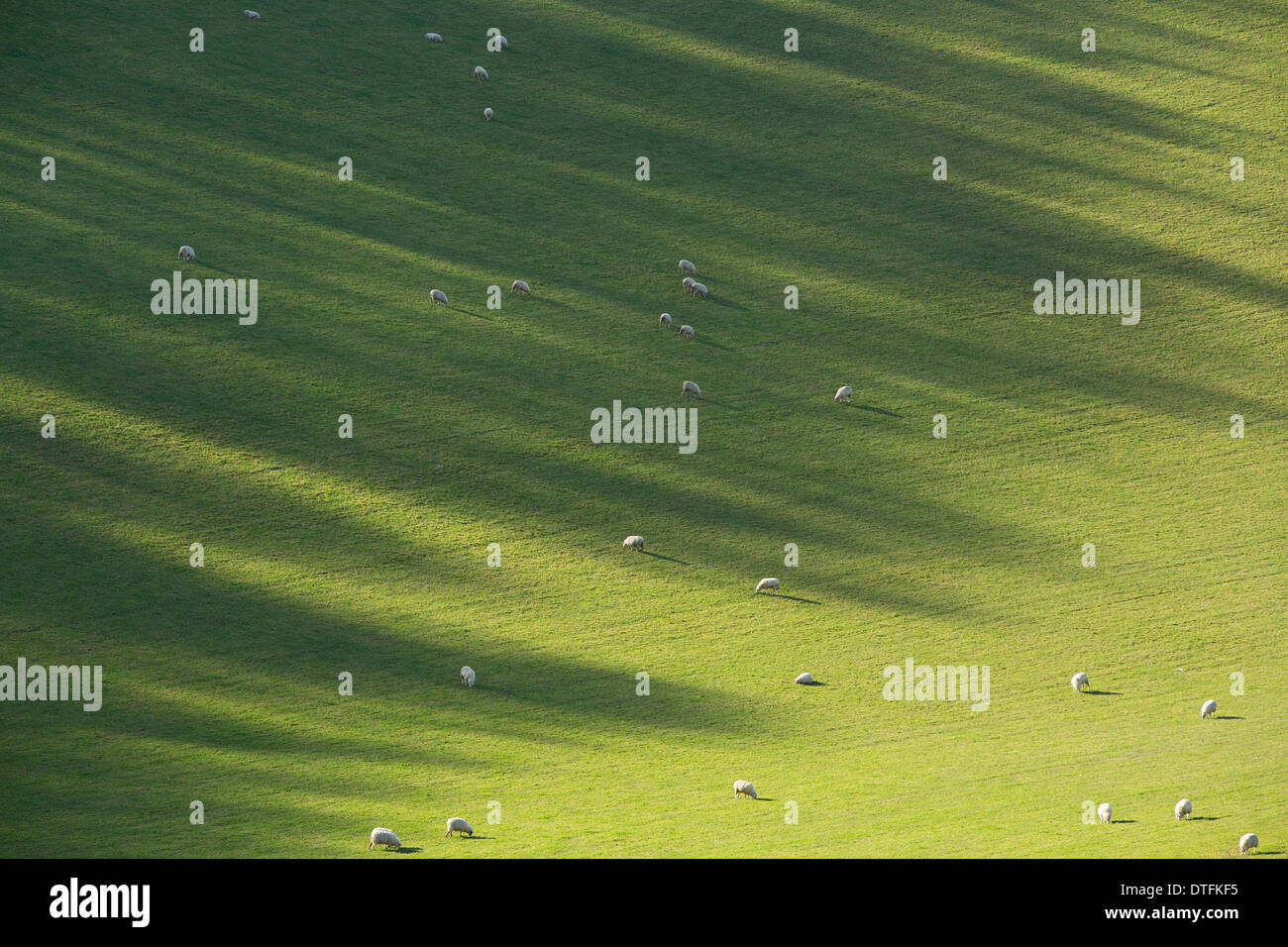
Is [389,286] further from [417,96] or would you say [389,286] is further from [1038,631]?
[1038,631]

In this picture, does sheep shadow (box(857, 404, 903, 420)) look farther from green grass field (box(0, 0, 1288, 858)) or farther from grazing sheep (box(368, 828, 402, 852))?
grazing sheep (box(368, 828, 402, 852))

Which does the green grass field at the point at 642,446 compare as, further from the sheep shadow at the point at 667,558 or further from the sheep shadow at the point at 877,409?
the sheep shadow at the point at 877,409

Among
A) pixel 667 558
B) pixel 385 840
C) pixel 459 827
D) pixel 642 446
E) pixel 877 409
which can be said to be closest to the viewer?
pixel 385 840

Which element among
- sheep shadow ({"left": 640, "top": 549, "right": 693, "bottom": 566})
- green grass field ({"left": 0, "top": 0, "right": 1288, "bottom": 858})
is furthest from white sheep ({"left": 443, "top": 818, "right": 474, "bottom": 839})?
sheep shadow ({"left": 640, "top": 549, "right": 693, "bottom": 566})

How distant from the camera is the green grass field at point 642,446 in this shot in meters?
25.5

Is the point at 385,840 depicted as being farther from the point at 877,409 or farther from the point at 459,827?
the point at 877,409

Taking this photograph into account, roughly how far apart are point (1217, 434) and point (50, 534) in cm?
3151

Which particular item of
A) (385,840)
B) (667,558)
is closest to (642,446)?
(667,558)

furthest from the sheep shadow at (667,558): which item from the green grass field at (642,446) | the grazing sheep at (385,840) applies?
the grazing sheep at (385,840)

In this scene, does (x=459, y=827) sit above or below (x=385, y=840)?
above

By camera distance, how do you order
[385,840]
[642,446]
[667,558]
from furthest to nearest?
1. [642,446]
2. [667,558]
3. [385,840]

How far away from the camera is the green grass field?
2547cm

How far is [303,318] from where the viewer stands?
42156 mm

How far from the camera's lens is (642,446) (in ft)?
130
